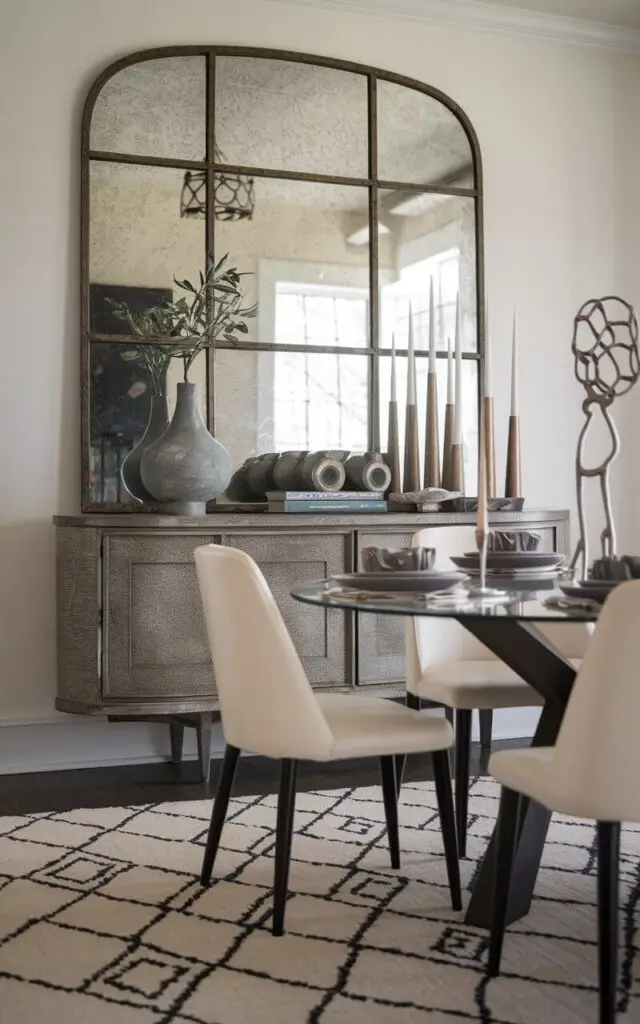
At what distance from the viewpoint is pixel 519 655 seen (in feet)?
7.13

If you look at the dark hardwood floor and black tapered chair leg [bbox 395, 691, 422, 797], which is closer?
black tapered chair leg [bbox 395, 691, 422, 797]

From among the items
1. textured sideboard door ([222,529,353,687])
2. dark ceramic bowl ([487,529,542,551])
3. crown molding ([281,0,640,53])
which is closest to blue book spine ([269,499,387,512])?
textured sideboard door ([222,529,353,687])

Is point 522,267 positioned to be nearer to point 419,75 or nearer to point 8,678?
point 419,75

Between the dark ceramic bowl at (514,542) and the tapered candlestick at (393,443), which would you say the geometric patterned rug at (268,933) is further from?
the tapered candlestick at (393,443)

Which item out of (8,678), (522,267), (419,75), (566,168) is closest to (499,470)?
(522,267)

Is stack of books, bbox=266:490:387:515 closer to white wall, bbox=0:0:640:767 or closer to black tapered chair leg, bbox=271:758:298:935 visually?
white wall, bbox=0:0:640:767

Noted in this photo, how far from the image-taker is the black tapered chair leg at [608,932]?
1.65 m

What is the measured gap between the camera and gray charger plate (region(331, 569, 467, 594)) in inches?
83.7

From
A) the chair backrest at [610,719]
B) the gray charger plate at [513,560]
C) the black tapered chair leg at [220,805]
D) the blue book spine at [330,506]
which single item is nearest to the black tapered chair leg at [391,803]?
the black tapered chair leg at [220,805]

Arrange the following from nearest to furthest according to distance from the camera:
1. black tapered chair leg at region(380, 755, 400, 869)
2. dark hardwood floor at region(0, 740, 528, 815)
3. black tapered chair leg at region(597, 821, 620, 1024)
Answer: black tapered chair leg at region(597, 821, 620, 1024) → black tapered chair leg at region(380, 755, 400, 869) → dark hardwood floor at region(0, 740, 528, 815)

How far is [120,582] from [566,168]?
233cm

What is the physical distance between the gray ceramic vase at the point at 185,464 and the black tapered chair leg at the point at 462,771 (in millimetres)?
1075

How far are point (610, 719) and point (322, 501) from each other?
75.4 inches

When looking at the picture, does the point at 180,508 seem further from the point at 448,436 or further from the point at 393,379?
the point at 448,436
